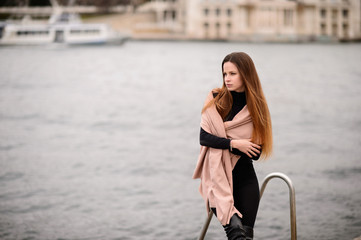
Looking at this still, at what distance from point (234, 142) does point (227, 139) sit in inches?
1.8

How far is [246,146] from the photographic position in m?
3.29

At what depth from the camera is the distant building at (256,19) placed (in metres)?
97.9

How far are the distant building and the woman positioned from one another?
9405cm

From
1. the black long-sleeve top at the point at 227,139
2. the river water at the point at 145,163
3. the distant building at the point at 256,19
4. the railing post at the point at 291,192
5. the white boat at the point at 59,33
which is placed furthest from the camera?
the distant building at the point at 256,19

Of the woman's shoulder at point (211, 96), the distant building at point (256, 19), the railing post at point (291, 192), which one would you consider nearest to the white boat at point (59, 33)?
the distant building at point (256, 19)

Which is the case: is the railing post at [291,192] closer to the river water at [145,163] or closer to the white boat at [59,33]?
the river water at [145,163]

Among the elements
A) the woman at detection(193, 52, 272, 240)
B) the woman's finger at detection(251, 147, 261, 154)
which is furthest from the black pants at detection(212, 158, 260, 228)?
the woman's finger at detection(251, 147, 261, 154)

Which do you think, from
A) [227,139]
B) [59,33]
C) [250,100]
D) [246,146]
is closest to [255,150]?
[246,146]

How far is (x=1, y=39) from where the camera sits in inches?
Result: 2675

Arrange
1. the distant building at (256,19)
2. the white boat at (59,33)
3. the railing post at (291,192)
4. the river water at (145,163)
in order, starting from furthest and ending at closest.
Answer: the distant building at (256,19) → the white boat at (59,33) → the river water at (145,163) → the railing post at (291,192)

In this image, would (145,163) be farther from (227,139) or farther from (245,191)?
(227,139)

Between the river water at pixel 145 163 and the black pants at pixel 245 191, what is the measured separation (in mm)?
4555

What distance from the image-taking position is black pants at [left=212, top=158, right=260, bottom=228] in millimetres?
3365

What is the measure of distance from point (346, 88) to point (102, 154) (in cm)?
2507
